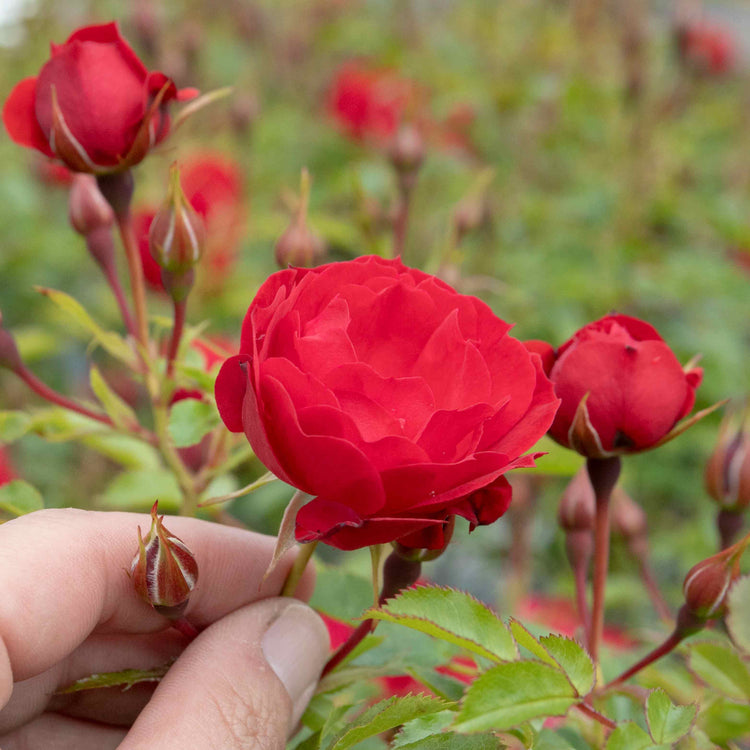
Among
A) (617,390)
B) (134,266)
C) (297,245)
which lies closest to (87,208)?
(134,266)

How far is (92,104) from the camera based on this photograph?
707 millimetres

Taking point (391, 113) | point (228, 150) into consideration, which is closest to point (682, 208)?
point (391, 113)

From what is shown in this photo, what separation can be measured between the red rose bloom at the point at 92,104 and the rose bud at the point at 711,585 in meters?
0.58

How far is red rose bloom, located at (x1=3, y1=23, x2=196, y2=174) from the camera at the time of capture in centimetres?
71

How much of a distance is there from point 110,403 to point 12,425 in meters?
0.09

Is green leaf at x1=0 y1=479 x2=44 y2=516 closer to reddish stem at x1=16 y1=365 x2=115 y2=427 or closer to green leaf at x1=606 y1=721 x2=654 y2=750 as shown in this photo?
reddish stem at x1=16 y1=365 x2=115 y2=427

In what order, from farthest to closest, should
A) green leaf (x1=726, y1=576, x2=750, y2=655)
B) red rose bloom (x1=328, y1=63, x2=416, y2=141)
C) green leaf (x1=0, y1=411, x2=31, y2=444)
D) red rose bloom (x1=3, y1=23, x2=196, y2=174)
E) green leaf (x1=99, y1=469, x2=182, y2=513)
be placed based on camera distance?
red rose bloom (x1=328, y1=63, x2=416, y2=141)
green leaf (x1=99, y1=469, x2=182, y2=513)
green leaf (x1=0, y1=411, x2=31, y2=444)
red rose bloom (x1=3, y1=23, x2=196, y2=174)
green leaf (x1=726, y1=576, x2=750, y2=655)

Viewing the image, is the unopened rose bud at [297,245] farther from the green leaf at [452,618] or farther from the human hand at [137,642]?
the green leaf at [452,618]

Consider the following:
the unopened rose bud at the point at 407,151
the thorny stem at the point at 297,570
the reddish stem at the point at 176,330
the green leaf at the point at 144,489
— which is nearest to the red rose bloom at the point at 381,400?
the thorny stem at the point at 297,570

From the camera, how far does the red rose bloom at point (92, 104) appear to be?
2.33ft

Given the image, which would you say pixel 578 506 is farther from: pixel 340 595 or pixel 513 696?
pixel 513 696

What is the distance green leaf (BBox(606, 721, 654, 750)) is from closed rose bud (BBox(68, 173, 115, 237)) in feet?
2.17

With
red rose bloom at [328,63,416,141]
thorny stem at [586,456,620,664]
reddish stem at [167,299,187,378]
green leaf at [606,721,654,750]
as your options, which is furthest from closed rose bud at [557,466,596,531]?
red rose bloom at [328,63,416,141]

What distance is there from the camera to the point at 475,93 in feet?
6.67
